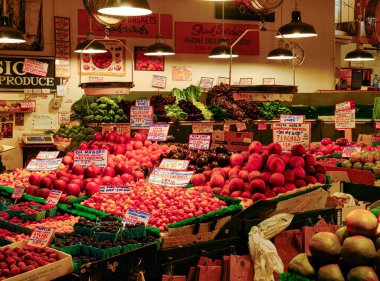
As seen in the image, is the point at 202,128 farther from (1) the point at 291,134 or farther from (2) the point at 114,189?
(2) the point at 114,189

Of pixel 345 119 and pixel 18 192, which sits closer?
pixel 18 192

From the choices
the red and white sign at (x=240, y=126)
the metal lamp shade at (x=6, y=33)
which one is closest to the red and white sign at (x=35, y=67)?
the metal lamp shade at (x=6, y=33)

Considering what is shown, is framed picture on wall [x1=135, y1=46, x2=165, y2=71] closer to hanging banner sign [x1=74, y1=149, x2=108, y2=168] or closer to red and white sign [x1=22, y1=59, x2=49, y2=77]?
red and white sign [x1=22, y1=59, x2=49, y2=77]

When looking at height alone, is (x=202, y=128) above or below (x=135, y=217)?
above

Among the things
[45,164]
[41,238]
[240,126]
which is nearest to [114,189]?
[41,238]

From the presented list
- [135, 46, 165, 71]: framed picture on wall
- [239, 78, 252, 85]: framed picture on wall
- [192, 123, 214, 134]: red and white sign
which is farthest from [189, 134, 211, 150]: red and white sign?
[239, 78, 252, 85]: framed picture on wall

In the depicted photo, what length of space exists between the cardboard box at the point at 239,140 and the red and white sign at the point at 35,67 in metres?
5.14

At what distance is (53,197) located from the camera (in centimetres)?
446

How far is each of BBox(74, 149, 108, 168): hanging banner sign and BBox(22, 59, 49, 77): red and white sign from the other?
502cm

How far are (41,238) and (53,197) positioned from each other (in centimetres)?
115

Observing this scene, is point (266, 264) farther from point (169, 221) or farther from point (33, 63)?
point (33, 63)

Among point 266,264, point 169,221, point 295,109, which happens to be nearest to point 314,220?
point 266,264

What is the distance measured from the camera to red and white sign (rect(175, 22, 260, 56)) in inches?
440

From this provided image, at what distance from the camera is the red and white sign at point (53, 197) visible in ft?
14.5
